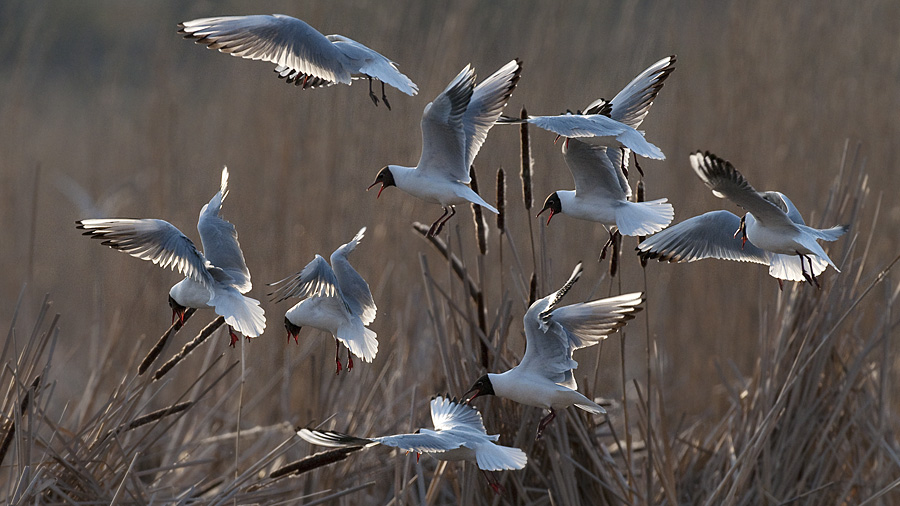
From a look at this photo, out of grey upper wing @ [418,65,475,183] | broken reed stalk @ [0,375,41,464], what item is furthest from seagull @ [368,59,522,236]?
broken reed stalk @ [0,375,41,464]

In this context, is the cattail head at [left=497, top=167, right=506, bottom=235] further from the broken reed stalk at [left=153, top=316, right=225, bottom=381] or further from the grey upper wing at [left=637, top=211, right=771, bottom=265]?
the broken reed stalk at [left=153, top=316, right=225, bottom=381]

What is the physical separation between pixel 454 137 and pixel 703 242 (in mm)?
375

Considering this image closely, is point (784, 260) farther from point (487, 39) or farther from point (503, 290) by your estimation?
point (487, 39)

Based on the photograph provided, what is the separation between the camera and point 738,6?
11.2 feet

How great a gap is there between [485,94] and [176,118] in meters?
2.08

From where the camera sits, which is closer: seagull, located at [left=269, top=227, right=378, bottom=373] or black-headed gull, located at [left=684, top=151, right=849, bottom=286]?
black-headed gull, located at [left=684, top=151, right=849, bottom=286]

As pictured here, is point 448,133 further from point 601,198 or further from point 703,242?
point 703,242

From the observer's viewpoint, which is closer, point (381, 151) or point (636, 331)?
point (381, 151)

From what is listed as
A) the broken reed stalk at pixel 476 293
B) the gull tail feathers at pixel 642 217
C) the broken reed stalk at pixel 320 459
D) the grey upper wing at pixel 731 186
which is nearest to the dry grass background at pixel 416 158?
the broken reed stalk at pixel 476 293

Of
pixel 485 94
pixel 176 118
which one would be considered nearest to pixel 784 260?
pixel 485 94

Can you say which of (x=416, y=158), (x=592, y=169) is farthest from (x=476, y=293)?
(x=416, y=158)

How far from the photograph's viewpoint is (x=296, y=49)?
1317 mm

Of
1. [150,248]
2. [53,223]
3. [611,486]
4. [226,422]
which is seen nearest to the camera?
[150,248]

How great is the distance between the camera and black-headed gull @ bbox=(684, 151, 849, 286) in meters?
1.06
